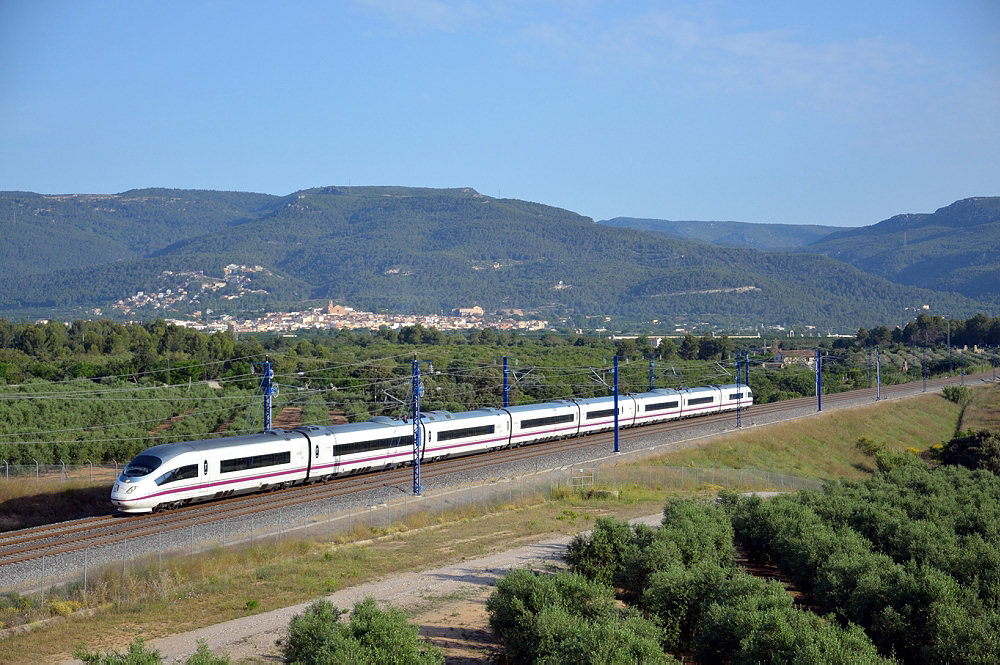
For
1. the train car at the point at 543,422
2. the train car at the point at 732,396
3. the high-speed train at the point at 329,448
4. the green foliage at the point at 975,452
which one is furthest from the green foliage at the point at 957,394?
the train car at the point at 543,422

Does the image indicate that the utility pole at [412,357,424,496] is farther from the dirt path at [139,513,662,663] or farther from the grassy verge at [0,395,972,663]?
the dirt path at [139,513,662,663]

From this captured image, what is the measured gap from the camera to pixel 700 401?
66.1 meters

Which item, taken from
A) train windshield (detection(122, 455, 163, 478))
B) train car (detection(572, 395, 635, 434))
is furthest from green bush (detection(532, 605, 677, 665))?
train car (detection(572, 395, 635, 434))

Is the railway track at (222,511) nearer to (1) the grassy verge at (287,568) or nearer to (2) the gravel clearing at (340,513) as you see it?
(2) the gravel clearing at (340,513)

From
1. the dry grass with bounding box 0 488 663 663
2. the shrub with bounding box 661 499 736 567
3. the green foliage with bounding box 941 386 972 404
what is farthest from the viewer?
the green foliage with bounding box 941 386 972 404

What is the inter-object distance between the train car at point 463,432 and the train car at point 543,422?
0.87m

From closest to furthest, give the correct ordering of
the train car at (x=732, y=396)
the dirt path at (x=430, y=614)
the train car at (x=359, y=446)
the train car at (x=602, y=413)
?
the dirt path at (x=430, y=614) < the train car at (x=359, y=446) < the train car at (x=602, y=413) < the train car at (x=732, y=396)

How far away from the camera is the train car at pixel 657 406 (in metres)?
59.8

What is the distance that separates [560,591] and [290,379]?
62023 mm

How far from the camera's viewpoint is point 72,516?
34.6m

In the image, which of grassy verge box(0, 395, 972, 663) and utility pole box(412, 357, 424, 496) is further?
utility pole box(412, 357, 424, 496)

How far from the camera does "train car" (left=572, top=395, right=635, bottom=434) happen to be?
55.4 m

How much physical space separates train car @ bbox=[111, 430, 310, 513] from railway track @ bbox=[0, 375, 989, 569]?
1.71 ft

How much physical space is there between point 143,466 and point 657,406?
38.4 meters
